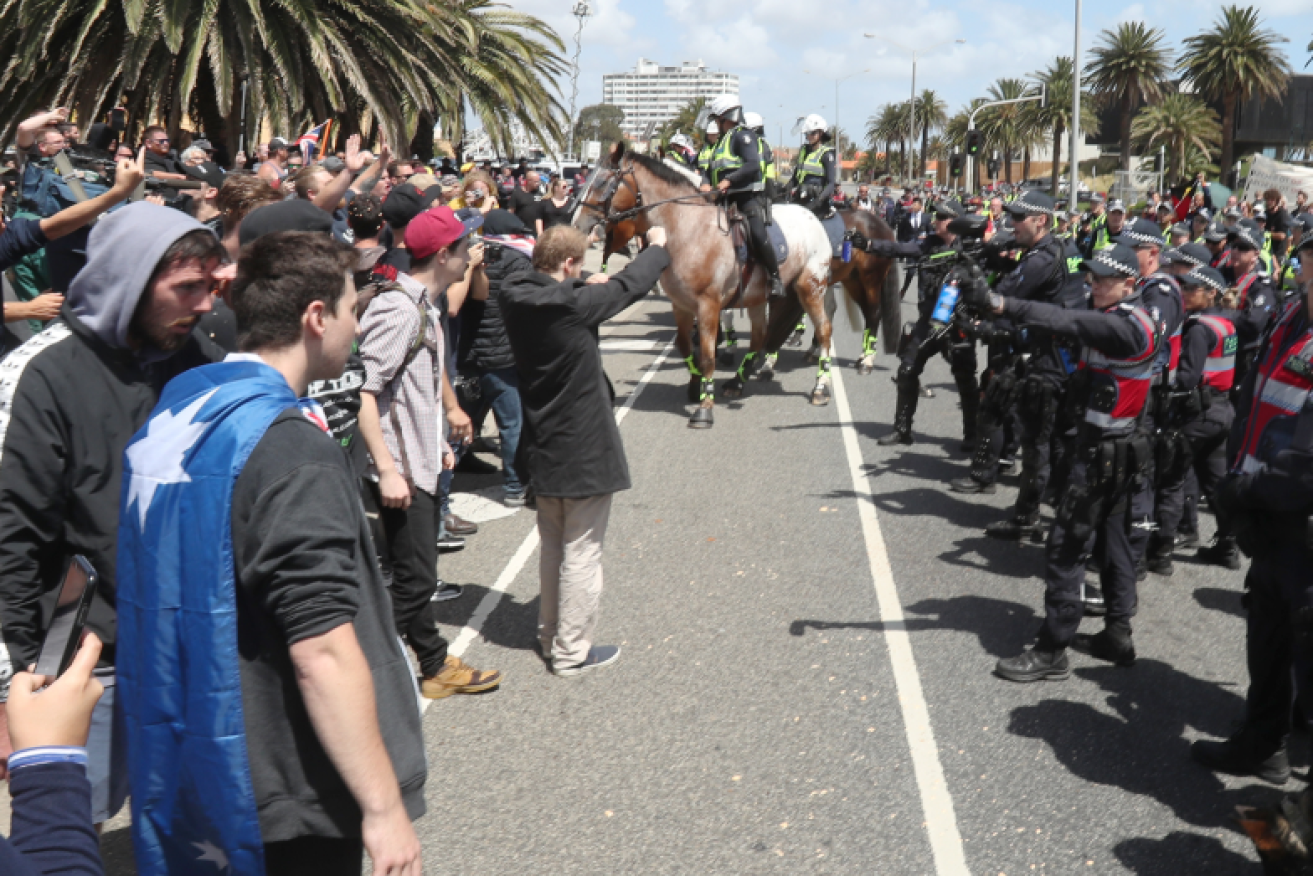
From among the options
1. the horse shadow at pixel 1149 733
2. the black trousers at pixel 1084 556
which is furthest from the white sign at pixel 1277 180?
the horse shadow at pixel 1149 733

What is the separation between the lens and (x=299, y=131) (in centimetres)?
1875

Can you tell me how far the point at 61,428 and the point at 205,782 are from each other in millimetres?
1095

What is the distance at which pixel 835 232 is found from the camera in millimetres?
13047

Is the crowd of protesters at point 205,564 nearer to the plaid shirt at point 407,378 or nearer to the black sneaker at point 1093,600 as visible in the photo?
the plaid shirt at point 407,378

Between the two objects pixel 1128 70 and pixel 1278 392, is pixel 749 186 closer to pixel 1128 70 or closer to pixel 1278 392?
pixel 1278 392

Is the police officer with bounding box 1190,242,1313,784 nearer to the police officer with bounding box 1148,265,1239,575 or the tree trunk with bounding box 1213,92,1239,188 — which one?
the police officer with bounding box 1148,265,1239,575

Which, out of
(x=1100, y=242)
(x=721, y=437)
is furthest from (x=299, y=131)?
(x=1100, y=242)

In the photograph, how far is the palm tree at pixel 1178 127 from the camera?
190 feet

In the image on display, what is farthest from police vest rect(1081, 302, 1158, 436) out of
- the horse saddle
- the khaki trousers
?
the horse saddle

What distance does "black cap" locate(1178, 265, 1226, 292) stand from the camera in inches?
252

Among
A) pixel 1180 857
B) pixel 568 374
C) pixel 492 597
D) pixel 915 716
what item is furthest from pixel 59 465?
pixel 1180 857

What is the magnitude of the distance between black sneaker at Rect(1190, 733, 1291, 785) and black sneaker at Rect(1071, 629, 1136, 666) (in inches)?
37.6

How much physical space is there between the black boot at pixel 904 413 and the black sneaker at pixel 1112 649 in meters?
4.38

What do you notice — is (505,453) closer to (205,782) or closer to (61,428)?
(61,428)
